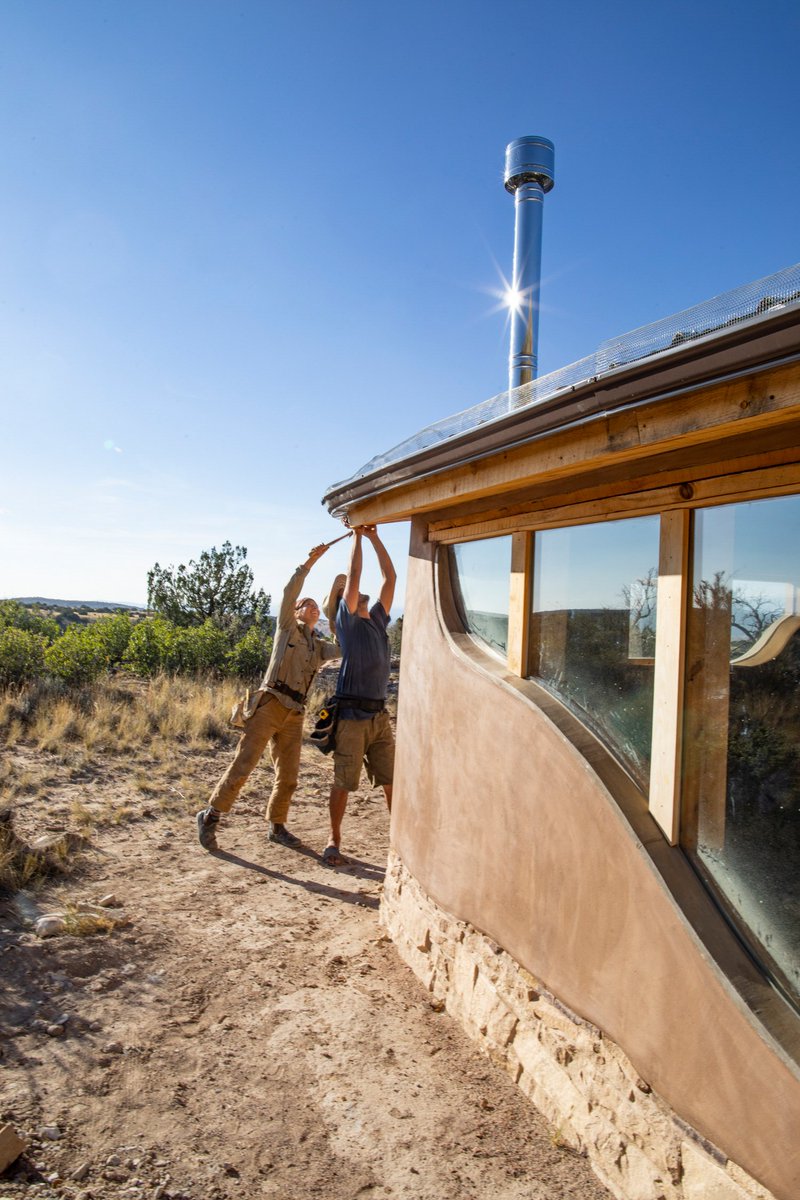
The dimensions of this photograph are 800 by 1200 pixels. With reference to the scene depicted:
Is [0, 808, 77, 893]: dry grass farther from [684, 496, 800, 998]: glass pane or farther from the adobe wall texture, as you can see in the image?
[684, 496, 800, 998]: glass pane

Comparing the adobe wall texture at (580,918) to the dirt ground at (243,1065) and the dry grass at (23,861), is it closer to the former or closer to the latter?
the dirt ground at (243,1065)

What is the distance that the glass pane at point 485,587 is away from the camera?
392 centimetres

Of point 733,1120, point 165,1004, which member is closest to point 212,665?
point 165,1004

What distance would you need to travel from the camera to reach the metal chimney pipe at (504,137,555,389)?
580 centimetres

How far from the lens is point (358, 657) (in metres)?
5.78

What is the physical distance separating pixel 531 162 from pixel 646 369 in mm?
4406

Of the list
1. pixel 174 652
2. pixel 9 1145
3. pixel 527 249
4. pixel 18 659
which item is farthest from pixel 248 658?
pixel 9 1145

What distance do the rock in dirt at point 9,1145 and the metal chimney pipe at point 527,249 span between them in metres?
5.23

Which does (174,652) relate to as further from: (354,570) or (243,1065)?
(243,1065)

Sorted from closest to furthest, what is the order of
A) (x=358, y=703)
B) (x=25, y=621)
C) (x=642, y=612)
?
(x=642, y=612), (x=358, y=703), (x=25, y=621)

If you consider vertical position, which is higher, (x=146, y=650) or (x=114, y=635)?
(x=114, y=635)

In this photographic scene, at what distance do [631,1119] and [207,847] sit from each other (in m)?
4.59

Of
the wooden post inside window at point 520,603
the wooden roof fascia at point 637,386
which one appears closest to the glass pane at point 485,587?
the wooden post inside window at point 520,603

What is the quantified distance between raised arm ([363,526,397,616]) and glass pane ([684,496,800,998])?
302 centimetres
